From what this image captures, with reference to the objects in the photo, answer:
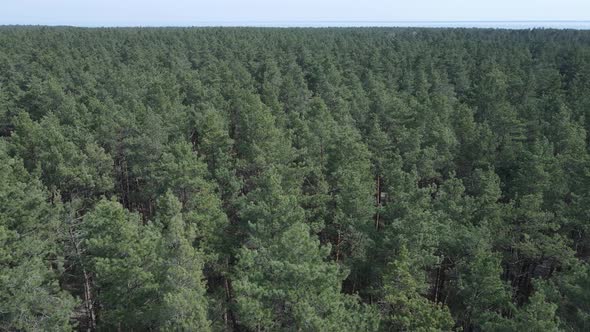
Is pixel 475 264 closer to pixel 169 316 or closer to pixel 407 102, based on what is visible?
pixel 169 316

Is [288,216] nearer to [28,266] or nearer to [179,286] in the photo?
[179,286]

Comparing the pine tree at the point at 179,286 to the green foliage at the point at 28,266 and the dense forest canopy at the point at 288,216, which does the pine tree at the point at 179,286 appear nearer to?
the dense forest canopy at the point at 288,216

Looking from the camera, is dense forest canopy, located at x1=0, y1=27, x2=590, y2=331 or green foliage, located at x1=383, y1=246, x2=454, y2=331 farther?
green foliage, located at x1=383, y1=246, x2=454, y2=331

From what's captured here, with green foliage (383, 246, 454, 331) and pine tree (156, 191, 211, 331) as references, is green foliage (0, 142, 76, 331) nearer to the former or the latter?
pine tree (156, 191, 211, 331)

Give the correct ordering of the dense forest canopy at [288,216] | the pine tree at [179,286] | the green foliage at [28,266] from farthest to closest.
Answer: the dense forest canopy at [288,216], the green foliage at [28,266], the pine tree at [179,286]

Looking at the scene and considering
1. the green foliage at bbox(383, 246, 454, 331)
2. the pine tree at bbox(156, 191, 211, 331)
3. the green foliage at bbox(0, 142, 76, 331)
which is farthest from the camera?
the green foliage at bbox(383, 246, 454, 331)

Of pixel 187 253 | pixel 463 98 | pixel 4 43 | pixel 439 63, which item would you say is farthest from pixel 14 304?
pixel 4 43

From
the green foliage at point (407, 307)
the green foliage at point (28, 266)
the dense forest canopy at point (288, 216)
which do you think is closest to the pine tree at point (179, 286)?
the dense forest canopy at point (288, 216)

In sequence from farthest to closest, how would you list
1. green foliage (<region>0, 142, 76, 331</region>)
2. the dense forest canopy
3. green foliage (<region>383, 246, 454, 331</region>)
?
green foliage (<region>383, 246, 454, 331</region>), the dense forest canopy, green foliage (<region>0, 142, 76, 331</region>)

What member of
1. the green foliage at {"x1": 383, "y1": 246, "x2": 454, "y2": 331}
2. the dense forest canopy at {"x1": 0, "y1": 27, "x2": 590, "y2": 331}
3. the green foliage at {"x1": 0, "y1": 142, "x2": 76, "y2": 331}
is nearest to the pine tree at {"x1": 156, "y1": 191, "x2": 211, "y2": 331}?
the dense forest canopy at {"x1": 0, "y1": 27, "x2": 590, "y2": 331}

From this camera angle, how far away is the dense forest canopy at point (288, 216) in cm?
1839

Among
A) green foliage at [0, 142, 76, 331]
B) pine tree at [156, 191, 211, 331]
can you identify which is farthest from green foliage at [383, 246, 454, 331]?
green foliage at [0, 142, 76, 331]

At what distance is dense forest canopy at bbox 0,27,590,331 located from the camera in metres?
18.4

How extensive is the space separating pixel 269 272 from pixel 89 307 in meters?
9.77
